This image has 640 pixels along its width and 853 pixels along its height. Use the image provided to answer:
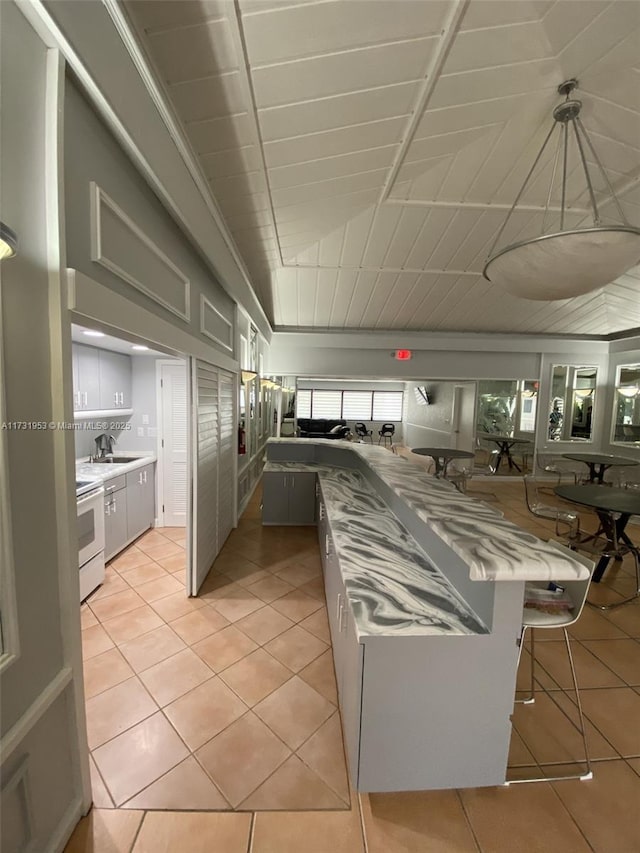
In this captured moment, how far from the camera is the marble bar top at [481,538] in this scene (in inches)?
47.4

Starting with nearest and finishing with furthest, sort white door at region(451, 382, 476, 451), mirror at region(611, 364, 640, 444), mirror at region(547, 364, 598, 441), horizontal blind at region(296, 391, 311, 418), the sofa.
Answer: mirror at region(611, 364, 640, 444)
mirror at region(547, 364, 598, 441)
white door at region(451, 382, 476, 451)
the sofa
horizontal blind at region(296, 391, 311, 418)

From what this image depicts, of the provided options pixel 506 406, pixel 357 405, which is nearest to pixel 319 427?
pixel 357 405

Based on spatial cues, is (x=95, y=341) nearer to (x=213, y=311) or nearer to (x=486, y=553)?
(x=213, y=311)

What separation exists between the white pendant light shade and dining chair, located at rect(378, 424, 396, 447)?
10.3m

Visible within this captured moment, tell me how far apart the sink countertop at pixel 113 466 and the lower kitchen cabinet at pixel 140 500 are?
0.27ft

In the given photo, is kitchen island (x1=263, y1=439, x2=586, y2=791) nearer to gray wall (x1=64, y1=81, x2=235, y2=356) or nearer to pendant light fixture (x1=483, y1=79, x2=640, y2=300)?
pendant light fixture (x1=483, y1=79, x2=640, y2=300)

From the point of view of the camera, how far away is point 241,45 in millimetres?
1383

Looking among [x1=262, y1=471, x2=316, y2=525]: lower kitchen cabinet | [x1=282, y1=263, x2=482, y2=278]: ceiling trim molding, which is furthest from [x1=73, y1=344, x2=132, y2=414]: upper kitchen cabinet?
[x1=282, y1=263, x2=482, y2=278]: ceiling trim molding

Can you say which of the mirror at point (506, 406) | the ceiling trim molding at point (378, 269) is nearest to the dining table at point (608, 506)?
the ceiling trim molding at point (378, 269)

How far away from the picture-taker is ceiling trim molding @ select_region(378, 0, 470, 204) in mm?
1354

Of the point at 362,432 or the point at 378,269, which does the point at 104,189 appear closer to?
the point at 378,269

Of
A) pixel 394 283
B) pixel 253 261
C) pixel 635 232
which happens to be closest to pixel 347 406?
pixel 394 283

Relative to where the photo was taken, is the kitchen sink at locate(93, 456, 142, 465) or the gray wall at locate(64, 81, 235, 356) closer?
the gray wall at locate(64, 81, 235, 356)

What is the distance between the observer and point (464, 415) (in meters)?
7.52
